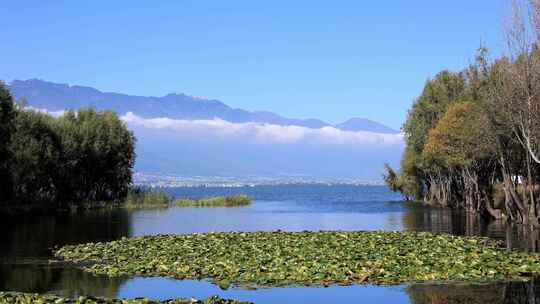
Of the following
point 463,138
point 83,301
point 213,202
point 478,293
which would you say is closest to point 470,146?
point 463,138

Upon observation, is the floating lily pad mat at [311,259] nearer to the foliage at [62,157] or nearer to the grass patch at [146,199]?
the foliage at [62,157]

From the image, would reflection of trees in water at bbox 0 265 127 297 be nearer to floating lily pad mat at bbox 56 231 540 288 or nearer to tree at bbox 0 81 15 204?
floating lily pad mat at bbox 56 231 540 288

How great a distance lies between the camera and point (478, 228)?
53.5 meters

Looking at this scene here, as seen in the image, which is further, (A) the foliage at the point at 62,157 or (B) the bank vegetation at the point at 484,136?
(A) the foliage at the point at 62,157

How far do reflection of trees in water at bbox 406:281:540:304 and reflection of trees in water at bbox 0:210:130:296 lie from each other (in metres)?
10.3

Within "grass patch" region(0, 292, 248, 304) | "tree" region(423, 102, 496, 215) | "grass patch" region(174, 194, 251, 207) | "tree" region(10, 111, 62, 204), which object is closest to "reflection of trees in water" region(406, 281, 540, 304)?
"grass patch" region(0, 292, 248, 304)

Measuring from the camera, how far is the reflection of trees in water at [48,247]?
27.4 m

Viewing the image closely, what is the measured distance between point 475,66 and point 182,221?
30.6 m

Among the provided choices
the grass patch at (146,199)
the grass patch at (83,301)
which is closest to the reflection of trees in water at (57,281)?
the grass patch at (83,301)

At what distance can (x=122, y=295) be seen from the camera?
25.1m

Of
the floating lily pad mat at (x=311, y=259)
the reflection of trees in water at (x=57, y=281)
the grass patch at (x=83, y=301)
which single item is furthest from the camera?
A: the floating lily pad mat at (x=311, y=259)

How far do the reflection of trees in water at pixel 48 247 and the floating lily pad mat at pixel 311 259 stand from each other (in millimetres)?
1762

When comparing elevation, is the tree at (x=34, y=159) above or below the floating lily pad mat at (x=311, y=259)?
above

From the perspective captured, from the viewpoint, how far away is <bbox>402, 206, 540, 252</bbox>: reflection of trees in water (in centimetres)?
4166
